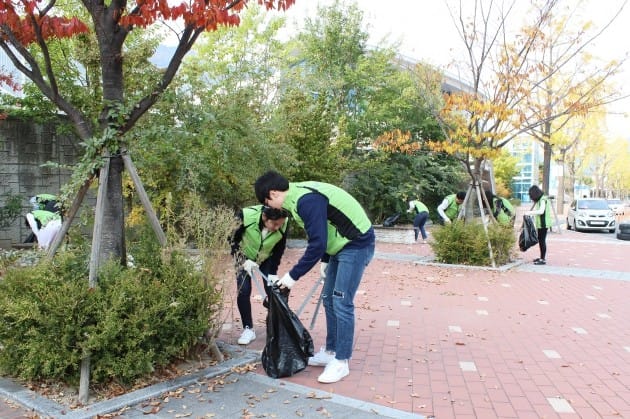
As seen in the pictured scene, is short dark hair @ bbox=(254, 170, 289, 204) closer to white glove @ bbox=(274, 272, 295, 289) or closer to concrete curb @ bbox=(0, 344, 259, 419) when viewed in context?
white glove @ bbox=(274, 272, 295, 289)

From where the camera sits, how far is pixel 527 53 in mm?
10453

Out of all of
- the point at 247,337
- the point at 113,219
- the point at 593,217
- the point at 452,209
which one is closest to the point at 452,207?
the point at 452,209

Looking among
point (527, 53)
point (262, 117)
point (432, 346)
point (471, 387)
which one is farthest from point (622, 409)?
point (262, 117)

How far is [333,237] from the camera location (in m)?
4.12

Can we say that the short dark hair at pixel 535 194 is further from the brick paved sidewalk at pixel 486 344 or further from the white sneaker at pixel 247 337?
the white sneaker at pixel 247 337

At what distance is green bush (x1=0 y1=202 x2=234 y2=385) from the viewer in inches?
143

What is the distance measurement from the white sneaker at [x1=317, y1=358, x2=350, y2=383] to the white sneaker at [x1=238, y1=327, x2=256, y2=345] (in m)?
1.11

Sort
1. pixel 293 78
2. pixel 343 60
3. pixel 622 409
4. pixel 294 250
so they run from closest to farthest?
pixel 622 409
pixel 294 250
pixel 293 78
pixel 343 60

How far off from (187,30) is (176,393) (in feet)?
8.82

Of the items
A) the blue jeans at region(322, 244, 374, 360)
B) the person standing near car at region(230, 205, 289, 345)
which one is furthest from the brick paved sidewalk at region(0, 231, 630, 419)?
the person standing near car at region(230, 205, 289, 345)

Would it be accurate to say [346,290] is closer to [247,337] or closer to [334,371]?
[334,371]

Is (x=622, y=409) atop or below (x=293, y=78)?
below

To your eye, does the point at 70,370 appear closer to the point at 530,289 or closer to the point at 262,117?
the point at 530,289

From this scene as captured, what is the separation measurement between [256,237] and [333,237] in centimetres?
84
